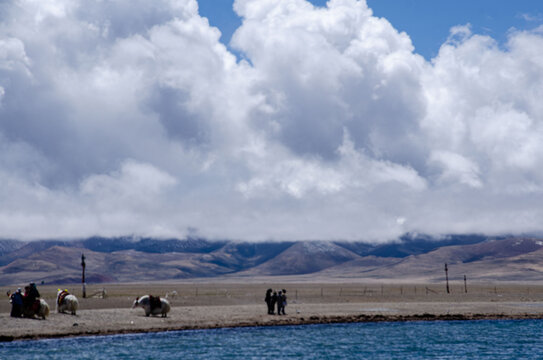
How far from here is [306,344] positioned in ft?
140

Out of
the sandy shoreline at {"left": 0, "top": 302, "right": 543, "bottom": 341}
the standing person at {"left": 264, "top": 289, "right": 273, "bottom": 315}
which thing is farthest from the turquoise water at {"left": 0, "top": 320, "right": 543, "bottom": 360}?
the standing person at {"left": 264, "top": 289, "right": 273, "bottom": 315}

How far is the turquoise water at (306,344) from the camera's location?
38094mm

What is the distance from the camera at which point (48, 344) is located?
131 feet

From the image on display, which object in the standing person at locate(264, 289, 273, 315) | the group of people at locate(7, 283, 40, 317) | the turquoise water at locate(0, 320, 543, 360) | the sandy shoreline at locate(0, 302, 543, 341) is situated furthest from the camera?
the standing person at locate(264, 289, 273, 315)

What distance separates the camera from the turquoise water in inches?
1500

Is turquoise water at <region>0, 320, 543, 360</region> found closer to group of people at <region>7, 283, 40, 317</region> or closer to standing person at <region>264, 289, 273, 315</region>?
standing person at <region>264, 289, 273, 315</region>

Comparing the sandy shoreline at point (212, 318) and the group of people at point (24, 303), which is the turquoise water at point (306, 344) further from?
the group of people at point (24, 303)

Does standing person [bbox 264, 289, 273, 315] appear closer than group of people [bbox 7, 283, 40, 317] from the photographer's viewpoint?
No

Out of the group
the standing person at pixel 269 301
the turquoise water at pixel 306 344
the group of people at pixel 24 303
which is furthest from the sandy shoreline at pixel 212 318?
the turquoise water at pixel 306 344

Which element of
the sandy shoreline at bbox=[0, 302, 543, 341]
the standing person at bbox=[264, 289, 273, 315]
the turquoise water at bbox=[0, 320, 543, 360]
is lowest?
the turquoise water at bbox=[0, 320, 543, 360]

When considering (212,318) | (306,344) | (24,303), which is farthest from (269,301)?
(24,303)

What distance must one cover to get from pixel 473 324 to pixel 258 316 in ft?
57.8

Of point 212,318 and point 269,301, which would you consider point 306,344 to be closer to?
point 269,301

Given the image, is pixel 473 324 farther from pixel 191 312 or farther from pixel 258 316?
pixel 191 312
